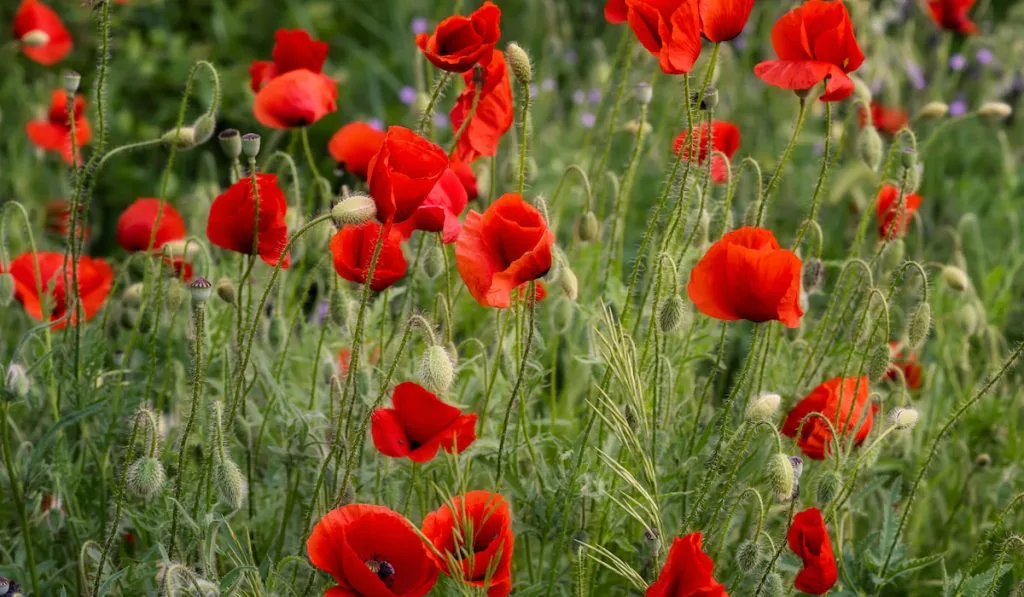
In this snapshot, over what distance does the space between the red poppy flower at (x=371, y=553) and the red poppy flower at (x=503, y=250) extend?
307 millimetres

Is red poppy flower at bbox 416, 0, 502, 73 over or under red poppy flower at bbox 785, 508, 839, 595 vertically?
over

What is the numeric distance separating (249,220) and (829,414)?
0.91 meters

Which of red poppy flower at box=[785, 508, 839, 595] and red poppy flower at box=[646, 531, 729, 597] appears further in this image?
red poppy flower at box=[785, 508, 839, 595]

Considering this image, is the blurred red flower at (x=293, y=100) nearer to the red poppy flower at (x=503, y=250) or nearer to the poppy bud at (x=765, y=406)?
the red poppy flower at (x=503, y=250)

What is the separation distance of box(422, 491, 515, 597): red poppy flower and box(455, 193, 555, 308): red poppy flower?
0.87 feet

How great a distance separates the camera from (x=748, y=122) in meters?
4.47

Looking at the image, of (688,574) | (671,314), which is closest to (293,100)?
(671,314)

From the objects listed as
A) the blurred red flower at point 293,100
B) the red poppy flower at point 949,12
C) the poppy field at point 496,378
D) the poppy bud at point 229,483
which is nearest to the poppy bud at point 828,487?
the poppy field at point 496,378

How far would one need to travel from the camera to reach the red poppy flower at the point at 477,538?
1.67m

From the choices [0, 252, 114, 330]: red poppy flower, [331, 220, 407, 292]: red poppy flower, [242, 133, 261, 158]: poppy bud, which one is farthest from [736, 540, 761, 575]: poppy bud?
[0, 252, 114, 330]: red poppy flower

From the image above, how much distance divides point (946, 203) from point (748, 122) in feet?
2.44

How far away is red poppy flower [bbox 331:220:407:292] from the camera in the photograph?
181cm

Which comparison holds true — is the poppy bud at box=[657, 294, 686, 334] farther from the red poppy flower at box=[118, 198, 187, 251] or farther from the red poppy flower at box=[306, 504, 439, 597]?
the red poppy flower at box=[118, 198, 187, 251]

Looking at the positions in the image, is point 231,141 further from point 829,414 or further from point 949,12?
point 949,12
